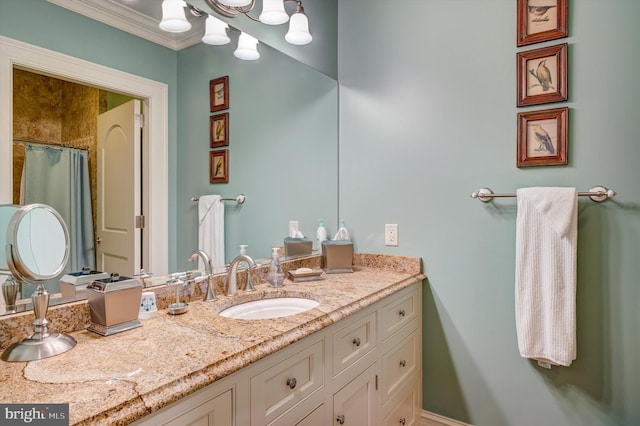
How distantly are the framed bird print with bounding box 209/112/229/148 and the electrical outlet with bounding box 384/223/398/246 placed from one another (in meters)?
0.99

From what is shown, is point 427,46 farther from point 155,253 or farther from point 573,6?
point 155,253

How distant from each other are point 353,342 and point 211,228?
0.75 metres

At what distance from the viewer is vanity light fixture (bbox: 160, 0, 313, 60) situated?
1417 mm

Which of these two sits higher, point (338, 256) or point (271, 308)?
point (338, 256)

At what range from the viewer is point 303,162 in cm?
218

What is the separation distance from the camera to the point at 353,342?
1396 mm

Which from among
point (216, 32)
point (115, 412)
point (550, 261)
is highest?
point (216, 32)

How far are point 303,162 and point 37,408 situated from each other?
168 centimetres

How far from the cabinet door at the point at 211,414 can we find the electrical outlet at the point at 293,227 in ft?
4.10

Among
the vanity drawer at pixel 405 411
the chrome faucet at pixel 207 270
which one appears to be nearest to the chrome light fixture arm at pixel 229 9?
the chrome faucet at pixel 207 270

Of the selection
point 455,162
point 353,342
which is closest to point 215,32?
point 455,162

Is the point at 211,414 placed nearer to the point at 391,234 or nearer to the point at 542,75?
the point at 391,234

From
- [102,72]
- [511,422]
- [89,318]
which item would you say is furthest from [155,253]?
[511,422]

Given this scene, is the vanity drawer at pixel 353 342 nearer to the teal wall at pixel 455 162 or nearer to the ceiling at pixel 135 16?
the teal wall at pixel 455 162
